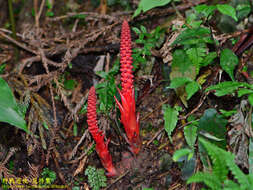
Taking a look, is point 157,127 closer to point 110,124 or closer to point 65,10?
point 110,124

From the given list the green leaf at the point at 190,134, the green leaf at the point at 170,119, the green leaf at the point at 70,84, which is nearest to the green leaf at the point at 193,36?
the green leaf at the point at 170,119

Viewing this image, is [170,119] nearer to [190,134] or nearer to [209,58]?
[190,134]

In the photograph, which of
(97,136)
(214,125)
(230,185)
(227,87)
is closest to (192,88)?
(227,87)

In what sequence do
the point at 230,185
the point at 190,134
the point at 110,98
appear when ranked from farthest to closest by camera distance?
the point at 110,98, the point at 190,134, the point at 230,185

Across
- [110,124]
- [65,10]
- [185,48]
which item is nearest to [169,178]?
[110,124]

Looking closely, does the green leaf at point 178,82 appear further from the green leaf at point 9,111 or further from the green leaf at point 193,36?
the green leaf at point 9,111

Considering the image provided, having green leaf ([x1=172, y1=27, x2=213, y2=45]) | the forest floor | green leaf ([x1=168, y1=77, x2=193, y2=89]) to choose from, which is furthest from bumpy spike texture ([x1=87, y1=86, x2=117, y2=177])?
green leaf ([x1=172, y1=27, x2=213, y2=45])
